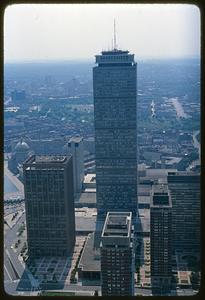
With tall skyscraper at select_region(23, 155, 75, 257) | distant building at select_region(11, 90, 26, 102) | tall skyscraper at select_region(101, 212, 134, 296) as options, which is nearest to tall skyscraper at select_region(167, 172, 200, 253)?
tall skyscraper at select_region(101, 212, 134, 296)

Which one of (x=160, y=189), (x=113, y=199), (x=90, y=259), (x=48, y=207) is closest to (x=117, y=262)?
(x=90, y=259)

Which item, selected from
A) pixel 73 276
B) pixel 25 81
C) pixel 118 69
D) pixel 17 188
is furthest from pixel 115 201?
pixel 25 81

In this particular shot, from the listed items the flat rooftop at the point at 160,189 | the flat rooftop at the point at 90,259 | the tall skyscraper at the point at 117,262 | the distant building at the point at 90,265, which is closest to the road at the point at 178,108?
the flat rooftop at the point at 160,189

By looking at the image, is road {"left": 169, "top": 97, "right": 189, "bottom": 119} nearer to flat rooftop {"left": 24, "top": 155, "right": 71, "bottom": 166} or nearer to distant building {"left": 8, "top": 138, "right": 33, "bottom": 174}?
distant building {"left": 8, "top": 138, "right": 33, "bottom": 174}

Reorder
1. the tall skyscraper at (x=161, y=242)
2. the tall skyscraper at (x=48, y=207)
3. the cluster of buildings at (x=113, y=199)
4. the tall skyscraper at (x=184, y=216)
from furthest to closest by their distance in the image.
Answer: the tall skyscraper at (x=48, y=207), the tall skyscraper at (x=184, y=216), the tall skyscraper at (x=161, y=242), the cluster of buildings at (x=113, y=199)

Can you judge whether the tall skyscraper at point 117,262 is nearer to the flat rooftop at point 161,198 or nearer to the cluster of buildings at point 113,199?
the cluster of buildings at point 113,199

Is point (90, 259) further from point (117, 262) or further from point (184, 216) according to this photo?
point (184, 216)

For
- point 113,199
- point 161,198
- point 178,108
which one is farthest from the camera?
point 178,108
